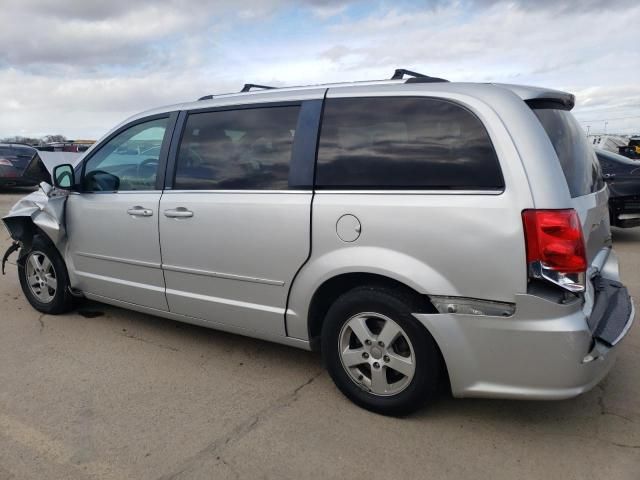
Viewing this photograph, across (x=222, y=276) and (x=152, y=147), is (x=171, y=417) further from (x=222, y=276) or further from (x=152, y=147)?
(x=152, y=147)

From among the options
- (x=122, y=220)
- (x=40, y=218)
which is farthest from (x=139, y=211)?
(x=40, y=218)

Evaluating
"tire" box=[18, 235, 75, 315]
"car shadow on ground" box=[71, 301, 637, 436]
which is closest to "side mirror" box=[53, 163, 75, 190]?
"tire" box=[18, 235, 75, 315]

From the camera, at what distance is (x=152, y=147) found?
400 cm

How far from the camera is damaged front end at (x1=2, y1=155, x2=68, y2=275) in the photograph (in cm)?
441

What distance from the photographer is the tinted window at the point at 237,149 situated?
10.8ft

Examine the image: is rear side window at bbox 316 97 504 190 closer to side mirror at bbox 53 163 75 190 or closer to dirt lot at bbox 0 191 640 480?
dirt lot at bbox 0 191 640 480

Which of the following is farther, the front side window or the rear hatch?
the front side window

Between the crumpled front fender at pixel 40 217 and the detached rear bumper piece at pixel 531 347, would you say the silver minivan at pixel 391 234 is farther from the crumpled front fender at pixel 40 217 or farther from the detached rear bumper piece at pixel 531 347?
the crumpled front fender at pixel 40 217

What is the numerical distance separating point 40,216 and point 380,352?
129 inches

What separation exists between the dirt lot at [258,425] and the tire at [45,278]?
→ 727 millimetres

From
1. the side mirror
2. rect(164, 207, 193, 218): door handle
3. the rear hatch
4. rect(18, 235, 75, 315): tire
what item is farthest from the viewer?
rect(18, 235, 75, 315): tire

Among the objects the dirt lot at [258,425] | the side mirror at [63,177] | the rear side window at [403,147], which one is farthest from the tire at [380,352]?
the side mirror at [63,177]

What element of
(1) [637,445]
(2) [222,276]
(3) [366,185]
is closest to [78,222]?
(2) [222,276]

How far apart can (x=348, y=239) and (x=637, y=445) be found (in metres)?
1.79
